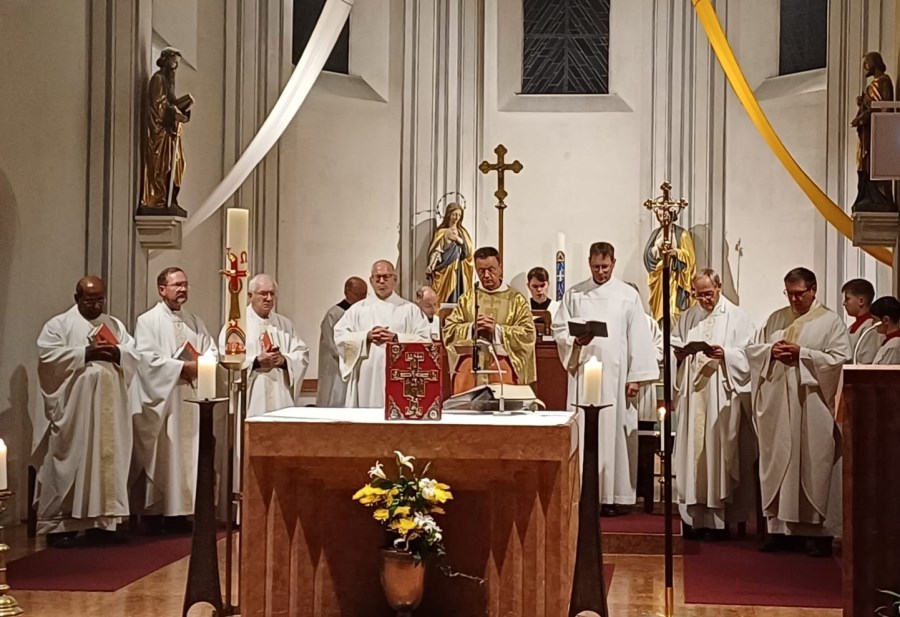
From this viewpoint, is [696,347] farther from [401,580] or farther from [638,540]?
[401,580]

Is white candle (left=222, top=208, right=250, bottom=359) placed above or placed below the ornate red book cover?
above

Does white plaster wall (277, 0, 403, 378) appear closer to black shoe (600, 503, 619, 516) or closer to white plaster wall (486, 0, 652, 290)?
white plaster wall (486, 0, 652, 290)

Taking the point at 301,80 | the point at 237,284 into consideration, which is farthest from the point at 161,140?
the point at 237,284

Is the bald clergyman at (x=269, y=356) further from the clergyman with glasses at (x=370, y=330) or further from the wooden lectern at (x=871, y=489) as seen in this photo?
the wooden lectern at (x=871, y=489)

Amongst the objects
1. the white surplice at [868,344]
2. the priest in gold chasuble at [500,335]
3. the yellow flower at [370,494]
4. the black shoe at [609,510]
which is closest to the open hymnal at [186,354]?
the priest in gold chasuble at [500,335]

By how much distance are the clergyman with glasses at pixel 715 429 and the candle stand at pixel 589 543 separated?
143 inches

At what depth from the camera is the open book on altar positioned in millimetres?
5582

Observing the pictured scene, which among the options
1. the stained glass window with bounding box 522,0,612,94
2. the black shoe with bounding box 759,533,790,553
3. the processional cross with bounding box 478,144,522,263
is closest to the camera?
the black shoe with bounding box 759,533,790,553

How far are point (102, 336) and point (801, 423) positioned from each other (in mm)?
4593

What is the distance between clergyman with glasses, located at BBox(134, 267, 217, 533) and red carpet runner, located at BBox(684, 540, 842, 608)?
3.47m

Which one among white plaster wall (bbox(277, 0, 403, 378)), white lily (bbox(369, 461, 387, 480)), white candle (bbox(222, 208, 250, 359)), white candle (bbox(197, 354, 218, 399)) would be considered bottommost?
white lily (bbox(369, 461, 387, 480))

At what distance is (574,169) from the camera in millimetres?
13625

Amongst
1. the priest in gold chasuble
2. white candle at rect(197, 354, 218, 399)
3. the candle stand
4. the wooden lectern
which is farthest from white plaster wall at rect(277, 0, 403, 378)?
the wooden lectern

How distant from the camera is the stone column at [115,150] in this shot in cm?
984
